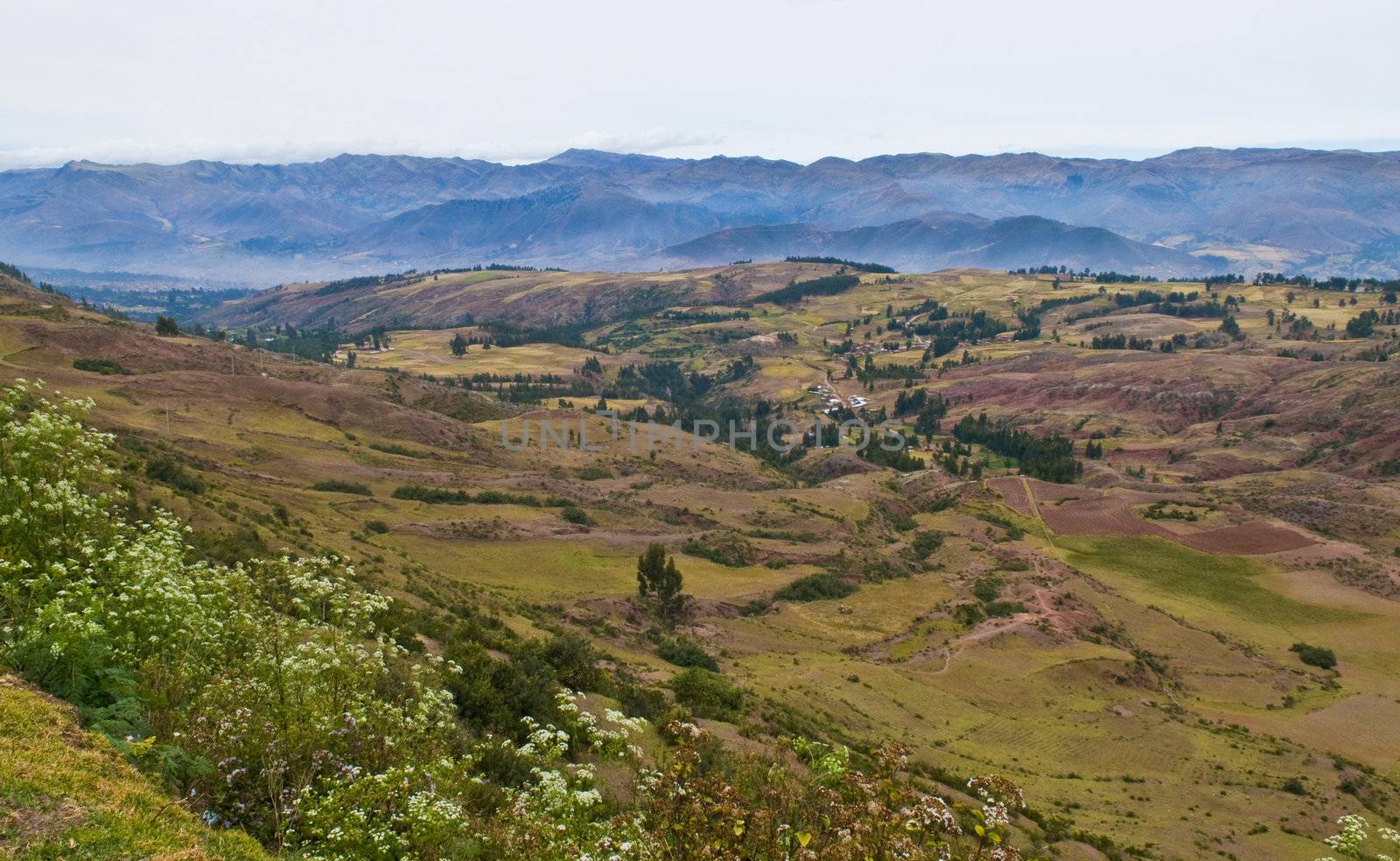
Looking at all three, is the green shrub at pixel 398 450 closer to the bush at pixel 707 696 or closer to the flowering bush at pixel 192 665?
the bush at pixel 707 696

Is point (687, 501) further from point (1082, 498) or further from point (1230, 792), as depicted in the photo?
point (1230, 792)

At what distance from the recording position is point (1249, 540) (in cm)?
9456

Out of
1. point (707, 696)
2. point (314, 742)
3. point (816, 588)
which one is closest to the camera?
point (314, 742)

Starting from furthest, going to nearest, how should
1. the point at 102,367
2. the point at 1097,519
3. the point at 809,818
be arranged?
the point at 1097,519 → the point at 102,367 → the point at 809,818

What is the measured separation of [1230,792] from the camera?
138ft

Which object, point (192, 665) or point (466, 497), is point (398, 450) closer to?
point (466, 497)

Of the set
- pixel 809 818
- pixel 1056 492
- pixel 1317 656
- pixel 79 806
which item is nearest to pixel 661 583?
pixel 809 818

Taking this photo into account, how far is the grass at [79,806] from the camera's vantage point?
8.71m

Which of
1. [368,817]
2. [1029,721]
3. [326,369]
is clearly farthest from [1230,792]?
[326,369]

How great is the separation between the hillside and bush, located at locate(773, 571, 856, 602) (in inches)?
22.1

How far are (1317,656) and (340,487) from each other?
82.7 m

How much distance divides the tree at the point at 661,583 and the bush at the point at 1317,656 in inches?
2045

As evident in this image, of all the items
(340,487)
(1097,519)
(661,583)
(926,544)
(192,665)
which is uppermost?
(192,665)

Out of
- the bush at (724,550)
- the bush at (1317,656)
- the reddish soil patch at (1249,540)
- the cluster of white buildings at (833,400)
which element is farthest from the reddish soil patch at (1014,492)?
the cluster of white buildings at (833,400)
